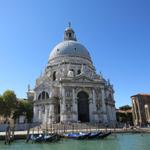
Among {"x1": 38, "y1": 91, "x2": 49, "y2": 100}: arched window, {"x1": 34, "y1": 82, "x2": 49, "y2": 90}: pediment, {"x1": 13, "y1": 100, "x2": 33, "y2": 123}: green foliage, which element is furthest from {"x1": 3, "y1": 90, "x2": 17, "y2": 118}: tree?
{"x1": 34, "y1": 82, "x2": 49, "y2": 90}: pediment

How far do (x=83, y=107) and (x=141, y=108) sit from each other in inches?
595

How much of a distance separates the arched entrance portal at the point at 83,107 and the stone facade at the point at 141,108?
13.9 metres

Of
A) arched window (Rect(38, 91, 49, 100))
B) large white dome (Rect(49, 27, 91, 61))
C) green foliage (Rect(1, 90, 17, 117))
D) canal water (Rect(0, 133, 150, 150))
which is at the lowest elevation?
canal water (Rect(0, 133, 150, 150))

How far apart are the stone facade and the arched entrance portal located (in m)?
13.9

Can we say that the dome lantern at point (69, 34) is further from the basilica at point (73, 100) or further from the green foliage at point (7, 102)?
the green foliage at point (7, 102)

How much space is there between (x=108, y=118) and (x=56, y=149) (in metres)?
27.2

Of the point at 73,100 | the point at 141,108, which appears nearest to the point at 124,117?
the point at 141,108

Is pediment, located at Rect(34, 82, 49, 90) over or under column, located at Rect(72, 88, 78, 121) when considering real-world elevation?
over

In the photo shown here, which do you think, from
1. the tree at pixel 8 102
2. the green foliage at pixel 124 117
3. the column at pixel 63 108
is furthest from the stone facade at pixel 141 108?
the tree at pixel 8 102

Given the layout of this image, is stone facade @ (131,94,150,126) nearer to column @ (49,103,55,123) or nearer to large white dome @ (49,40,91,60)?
large white dome @ (49,40,91,60)

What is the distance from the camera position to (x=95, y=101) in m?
41.2

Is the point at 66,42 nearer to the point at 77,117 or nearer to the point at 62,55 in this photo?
the point at 62,55

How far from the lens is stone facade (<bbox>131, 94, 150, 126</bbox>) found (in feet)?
158

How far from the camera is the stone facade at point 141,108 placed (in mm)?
48062
